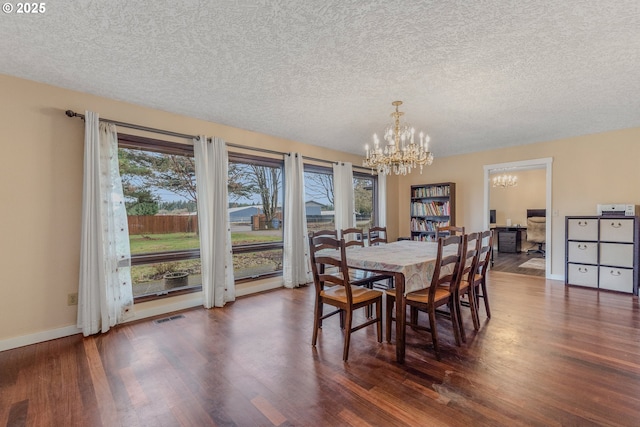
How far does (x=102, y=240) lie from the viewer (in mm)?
2881

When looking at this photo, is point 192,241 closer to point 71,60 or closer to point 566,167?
point 71,60

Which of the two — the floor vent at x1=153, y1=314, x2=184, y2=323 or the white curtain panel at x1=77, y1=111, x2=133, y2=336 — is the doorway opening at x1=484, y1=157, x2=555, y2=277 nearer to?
the floor vent at x1=153, y1=314, x2=184, y2=323

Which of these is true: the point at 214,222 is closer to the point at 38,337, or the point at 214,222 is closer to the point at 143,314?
the point at 143,314

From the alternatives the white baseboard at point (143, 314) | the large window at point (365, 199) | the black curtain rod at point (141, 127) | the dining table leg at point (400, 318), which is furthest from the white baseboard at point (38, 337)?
the large window at point (365, 199)

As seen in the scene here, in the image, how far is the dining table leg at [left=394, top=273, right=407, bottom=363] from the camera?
2248mm

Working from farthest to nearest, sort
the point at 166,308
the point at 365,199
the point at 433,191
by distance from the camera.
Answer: the point at 365,199, the point at 433,191, the point at 166,308

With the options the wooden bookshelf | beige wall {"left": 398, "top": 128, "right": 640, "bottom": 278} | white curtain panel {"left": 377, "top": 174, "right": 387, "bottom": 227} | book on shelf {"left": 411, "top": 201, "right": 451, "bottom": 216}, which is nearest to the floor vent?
white curtain panel {"left": 377, "top": 174, "right": 387, "bottom": 227}

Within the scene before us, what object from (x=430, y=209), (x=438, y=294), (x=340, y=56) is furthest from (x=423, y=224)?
(x=340, y=56)

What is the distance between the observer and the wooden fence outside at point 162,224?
3.33 m

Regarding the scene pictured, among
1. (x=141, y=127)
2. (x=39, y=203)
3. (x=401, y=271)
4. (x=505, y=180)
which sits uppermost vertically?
(x=141, y=127)

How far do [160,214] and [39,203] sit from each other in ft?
3.55

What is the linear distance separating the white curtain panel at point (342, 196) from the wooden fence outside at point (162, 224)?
2514 millimetres

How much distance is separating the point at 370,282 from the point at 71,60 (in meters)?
3.46

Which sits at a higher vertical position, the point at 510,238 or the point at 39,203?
the point at 39,203
